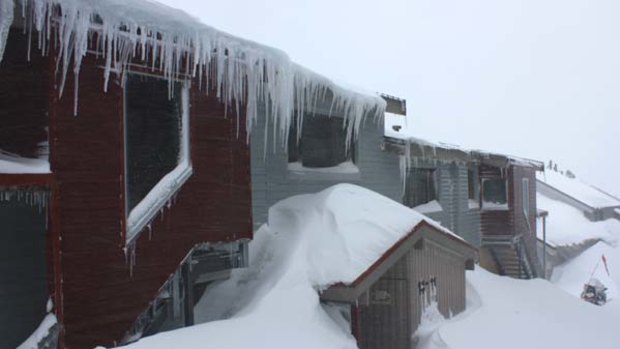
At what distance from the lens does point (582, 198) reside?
144 ft

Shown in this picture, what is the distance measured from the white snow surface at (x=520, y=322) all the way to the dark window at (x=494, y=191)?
4278 mm

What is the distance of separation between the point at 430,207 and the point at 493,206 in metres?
4.73

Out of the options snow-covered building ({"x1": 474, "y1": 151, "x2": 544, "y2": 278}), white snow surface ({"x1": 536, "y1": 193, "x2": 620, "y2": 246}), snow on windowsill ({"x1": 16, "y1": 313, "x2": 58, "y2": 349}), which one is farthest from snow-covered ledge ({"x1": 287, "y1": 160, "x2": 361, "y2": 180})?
white snow surface ({"x1": 536, "y1": 193, "x2": 620, "y2": 246})

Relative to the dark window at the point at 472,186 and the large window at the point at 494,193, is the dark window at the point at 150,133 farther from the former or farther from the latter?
the large window at the point at 494,193

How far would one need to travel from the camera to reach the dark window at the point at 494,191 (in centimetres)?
2025

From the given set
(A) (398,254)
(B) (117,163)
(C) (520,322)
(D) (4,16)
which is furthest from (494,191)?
(D) (4,16)

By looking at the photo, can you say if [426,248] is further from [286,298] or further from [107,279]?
[107,279]

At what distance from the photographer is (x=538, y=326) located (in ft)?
37.0

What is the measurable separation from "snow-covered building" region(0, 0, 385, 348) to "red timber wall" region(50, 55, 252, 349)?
14mm

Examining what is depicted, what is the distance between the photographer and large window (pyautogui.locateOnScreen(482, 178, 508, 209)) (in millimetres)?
20141

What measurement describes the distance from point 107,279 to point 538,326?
9055 millimetres

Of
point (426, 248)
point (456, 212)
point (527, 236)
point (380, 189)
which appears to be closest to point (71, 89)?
point (426, 248)

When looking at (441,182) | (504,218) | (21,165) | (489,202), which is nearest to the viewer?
(21,165)

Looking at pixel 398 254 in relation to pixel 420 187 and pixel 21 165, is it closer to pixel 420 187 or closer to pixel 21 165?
pixel 21 165
